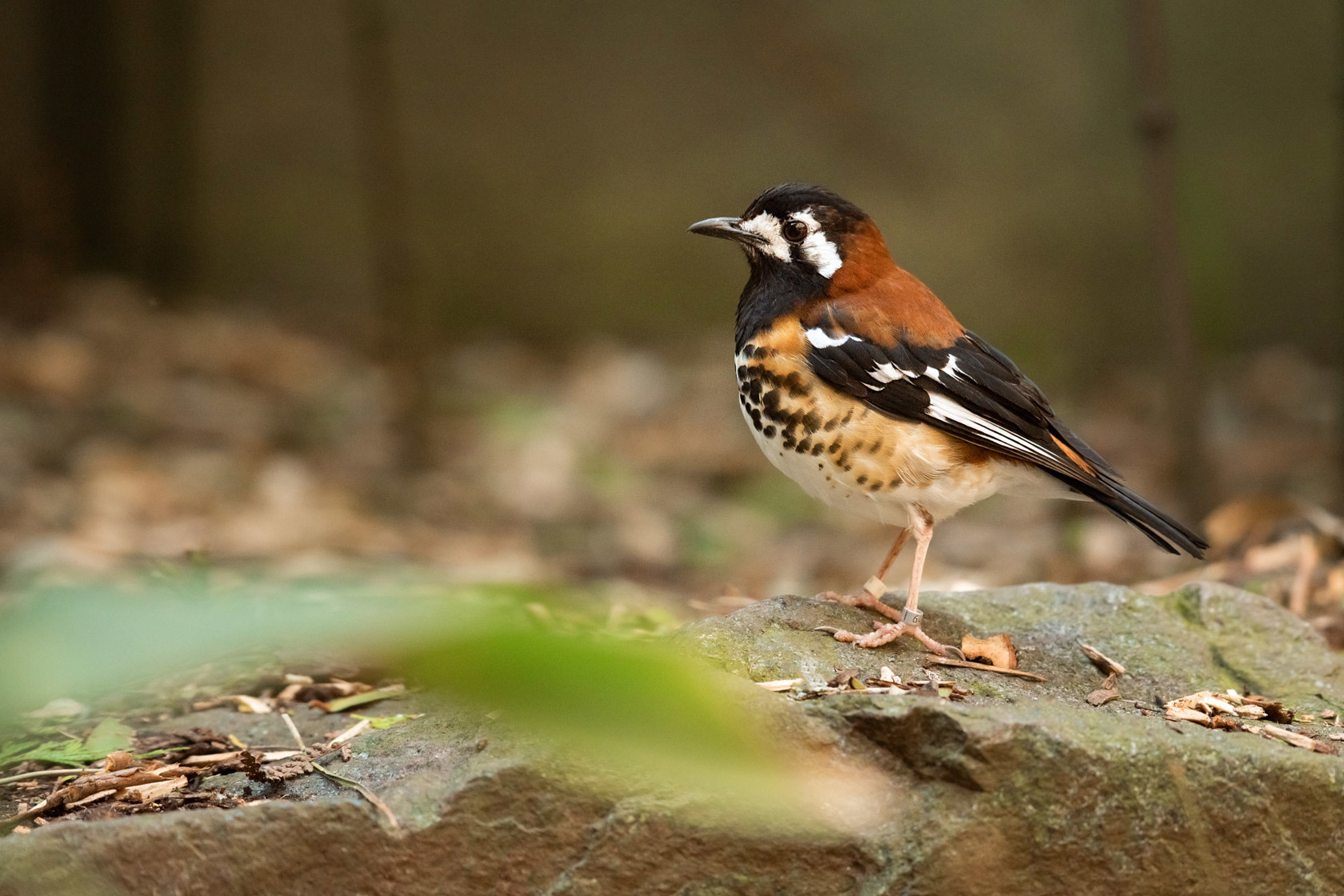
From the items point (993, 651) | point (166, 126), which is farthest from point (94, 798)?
point (166, 126)

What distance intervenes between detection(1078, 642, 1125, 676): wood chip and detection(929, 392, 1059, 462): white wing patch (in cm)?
48

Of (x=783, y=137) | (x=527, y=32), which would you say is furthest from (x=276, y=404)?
(x=783, y=137)

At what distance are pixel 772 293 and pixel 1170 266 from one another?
9.66 ft

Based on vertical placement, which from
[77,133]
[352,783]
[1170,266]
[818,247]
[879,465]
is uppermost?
[77,133]

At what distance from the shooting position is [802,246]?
3.69 metres

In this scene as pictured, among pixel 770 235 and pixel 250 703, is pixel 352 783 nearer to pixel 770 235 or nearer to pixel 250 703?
pixel 250 703

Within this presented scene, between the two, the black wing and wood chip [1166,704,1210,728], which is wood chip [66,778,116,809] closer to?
the black wing

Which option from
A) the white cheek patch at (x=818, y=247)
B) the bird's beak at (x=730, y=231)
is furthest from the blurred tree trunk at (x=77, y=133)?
the white cheek patch at (x=818, y=247)

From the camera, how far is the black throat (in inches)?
139

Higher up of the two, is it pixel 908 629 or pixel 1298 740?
pixel 908 629

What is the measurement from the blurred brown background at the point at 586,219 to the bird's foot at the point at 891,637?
13.8 feet

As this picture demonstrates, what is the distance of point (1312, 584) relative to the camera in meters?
4.43

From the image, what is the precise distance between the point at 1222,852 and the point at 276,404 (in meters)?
6.96

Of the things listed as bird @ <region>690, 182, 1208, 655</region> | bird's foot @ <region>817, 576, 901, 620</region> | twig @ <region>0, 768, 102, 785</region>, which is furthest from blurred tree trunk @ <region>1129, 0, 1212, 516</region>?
twig @ <region>0, 768, 102, 785</region>
